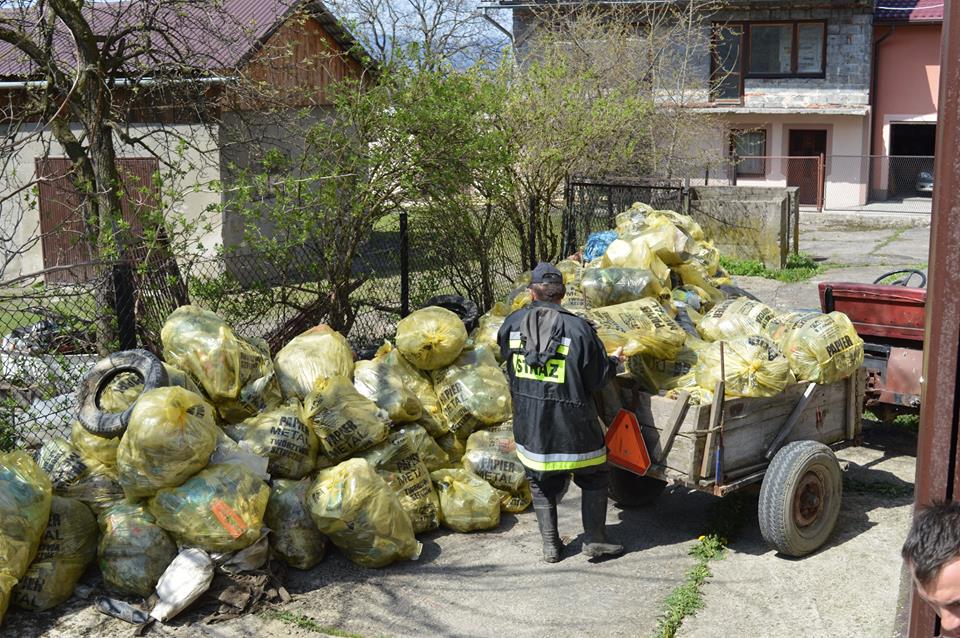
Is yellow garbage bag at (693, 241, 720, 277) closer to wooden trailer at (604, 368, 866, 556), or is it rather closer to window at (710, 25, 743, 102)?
wooden trailer at (604, 368, 866, 556)

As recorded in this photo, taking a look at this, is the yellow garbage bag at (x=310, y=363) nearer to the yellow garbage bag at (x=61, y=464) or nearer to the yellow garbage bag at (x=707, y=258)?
the yellow garbage bag at (x=61, y=464)

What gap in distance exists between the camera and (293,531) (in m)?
5.23

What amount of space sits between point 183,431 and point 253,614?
37.6 inches

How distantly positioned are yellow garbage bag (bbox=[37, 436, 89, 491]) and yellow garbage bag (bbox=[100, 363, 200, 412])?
30cm

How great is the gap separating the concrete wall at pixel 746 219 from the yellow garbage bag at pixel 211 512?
37.5ft

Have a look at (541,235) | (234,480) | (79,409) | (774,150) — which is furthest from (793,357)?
(774,150)

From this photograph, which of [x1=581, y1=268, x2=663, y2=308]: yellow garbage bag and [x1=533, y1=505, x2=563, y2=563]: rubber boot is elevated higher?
[x1=581, y1=268, x2=663, y2=308]: yellow garbage bag

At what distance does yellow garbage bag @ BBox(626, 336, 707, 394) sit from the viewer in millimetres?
5641

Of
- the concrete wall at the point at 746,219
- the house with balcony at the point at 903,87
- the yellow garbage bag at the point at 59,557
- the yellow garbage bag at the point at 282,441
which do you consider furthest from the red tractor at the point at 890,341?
the house with balcony at the point at 903,87

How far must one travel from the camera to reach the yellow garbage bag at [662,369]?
18.5ft

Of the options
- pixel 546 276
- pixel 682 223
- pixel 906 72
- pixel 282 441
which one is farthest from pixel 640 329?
pixel 906 72

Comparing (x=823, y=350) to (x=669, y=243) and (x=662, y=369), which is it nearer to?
(x=662, y=369)

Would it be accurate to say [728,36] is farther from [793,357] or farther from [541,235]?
[793,357]

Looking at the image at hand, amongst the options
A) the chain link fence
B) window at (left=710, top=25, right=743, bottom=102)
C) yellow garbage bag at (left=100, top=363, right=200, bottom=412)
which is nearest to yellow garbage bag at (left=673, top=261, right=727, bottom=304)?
the chain link fence
